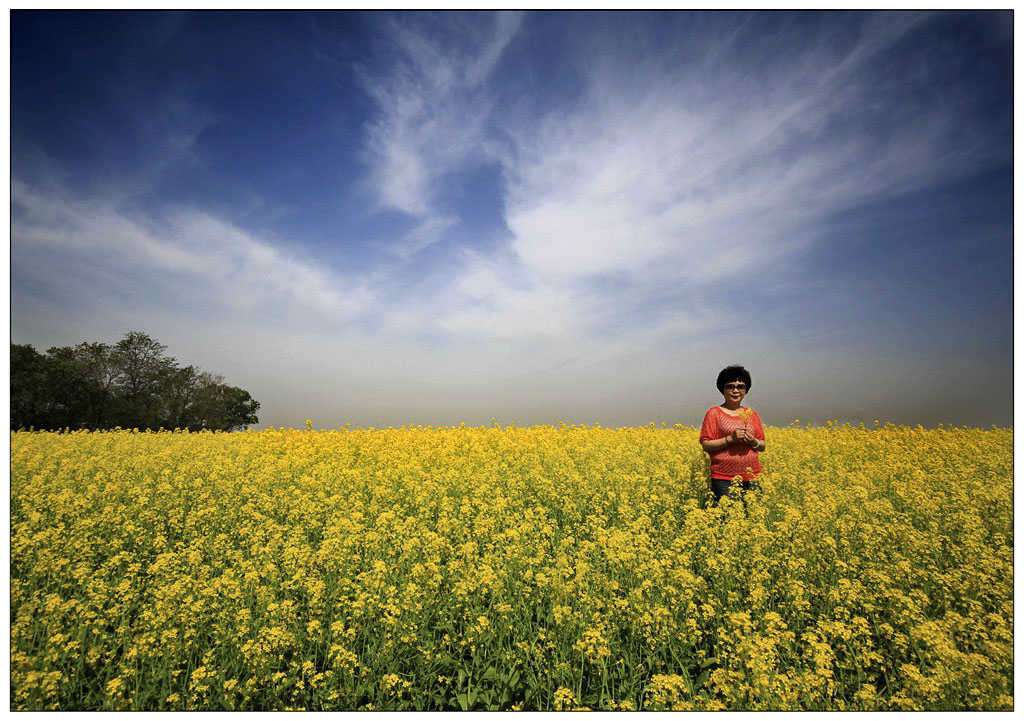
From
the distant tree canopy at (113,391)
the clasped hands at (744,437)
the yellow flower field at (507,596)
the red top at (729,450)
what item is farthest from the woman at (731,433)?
the distant tree canopy at (113,391)

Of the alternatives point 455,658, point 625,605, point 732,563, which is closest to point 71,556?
point 455,658

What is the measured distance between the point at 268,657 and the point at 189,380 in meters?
10.3

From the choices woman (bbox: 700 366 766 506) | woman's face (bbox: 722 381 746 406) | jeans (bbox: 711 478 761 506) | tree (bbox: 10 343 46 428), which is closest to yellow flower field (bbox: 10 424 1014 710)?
jeans (bbox: 711 478 761 506)

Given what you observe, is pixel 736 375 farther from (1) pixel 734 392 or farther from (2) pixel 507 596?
(2) pixel 507 596

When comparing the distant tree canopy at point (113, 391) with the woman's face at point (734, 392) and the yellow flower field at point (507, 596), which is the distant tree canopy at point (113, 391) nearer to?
the yellow flower field at point (507, 596)

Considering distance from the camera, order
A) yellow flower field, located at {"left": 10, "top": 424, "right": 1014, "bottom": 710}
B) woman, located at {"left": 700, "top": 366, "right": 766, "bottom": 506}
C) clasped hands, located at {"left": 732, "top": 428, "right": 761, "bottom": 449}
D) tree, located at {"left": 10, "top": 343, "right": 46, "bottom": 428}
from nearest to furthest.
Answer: yellow flower field, located at {"left": 10, "top": 424, "right": 1014, "bottom": 710} → tree, located at {"left": 10, "top": 343, "right": 46, "bottom": 428} → clasped hands, located at {"left": 732, "top": 428, "right": 761, "bottom": 449} → woman, located at {"left": 700, "top": 366, "right": 766, "bottom": 506}

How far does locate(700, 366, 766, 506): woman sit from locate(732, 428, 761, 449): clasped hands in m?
0.11

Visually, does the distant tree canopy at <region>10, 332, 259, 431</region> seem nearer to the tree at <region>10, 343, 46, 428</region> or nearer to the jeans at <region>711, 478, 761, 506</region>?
the tree at <region>10, 343, 46, 428</region>

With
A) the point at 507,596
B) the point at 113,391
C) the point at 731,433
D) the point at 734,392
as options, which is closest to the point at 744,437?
the point at 731,433

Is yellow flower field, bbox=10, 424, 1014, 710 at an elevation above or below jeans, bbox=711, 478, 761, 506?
below

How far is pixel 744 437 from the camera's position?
4.61m

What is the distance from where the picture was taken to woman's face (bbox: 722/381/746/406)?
500cm

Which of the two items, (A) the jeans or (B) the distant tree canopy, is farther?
(B) the distant tree canopy

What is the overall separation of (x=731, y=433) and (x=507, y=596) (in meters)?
2.99
